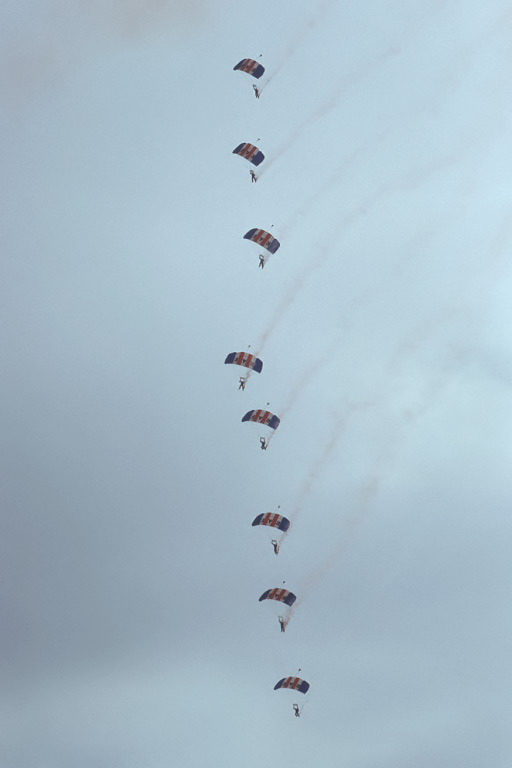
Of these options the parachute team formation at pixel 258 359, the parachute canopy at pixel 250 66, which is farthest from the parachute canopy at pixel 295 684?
the parachute canopy at pixel 250 66

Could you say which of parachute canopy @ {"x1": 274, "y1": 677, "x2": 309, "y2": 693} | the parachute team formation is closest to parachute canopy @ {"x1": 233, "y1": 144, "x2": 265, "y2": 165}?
the parachute team formation

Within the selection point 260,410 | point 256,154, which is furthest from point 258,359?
point 256,154

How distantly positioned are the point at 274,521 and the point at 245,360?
46.4ft

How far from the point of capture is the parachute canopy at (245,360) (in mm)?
166625

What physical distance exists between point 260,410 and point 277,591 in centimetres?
1610

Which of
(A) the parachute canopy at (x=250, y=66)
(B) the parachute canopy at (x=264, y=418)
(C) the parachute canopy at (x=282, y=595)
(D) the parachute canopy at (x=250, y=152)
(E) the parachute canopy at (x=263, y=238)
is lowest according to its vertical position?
(C) the parachute canopy at (x=282, y=595)

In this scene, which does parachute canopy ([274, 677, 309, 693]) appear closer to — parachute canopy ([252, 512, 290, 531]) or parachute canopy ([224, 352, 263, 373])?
parachute canopy ([252, 512, 290, 531])

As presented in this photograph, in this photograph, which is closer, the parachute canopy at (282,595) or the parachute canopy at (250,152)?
the parachute canopy at (250,152)

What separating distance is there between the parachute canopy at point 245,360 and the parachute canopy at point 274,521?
1267cm

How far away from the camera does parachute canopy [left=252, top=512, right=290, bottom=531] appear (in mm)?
168375

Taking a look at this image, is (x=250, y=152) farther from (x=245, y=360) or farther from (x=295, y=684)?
(x=295, y=684)

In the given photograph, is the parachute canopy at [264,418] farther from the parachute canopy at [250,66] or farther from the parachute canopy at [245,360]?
the parachute canopy at [250,66]

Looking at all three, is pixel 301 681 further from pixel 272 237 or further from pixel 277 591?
pixel 272 237

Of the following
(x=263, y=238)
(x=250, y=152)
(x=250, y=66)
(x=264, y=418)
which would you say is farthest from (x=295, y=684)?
(x=250, y=66)
